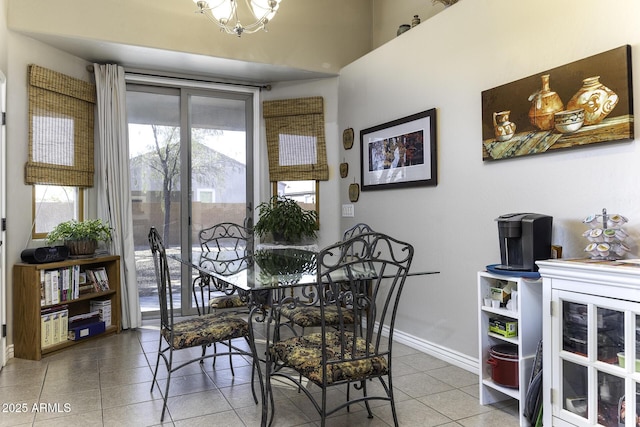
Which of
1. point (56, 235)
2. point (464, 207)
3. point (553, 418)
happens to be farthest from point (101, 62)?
point (553, 418)

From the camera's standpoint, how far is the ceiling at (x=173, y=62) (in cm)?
374

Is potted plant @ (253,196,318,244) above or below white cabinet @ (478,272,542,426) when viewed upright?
above

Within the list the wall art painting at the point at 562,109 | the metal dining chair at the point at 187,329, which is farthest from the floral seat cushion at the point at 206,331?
the wall art painting at the point at 562,109

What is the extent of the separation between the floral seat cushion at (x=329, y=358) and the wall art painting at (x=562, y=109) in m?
1.49

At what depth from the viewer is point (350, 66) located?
14.5ft

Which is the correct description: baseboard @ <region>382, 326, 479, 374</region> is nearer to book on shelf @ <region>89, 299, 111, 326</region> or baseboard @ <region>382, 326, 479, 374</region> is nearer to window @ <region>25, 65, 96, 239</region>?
book on shelf @ <region>89, 299, 111, 326</region>

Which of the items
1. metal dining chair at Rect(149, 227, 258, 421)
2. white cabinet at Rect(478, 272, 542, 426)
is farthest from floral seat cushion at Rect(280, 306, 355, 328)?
white cabinet at Rect(478, 272, 542, 426)

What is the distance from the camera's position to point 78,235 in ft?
12.1

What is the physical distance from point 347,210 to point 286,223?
2.04 feet

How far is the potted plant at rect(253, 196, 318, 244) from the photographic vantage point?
4.40m

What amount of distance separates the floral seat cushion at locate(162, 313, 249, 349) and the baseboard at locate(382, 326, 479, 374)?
151 centimetres

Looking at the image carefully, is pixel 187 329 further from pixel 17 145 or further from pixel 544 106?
pixel 544 106

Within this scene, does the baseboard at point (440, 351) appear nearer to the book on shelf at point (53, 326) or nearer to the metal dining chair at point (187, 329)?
the metal dining chair at point (187, 329)

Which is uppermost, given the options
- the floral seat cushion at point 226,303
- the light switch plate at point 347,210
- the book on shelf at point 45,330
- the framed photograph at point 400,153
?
the framed photograph at point 400,153
